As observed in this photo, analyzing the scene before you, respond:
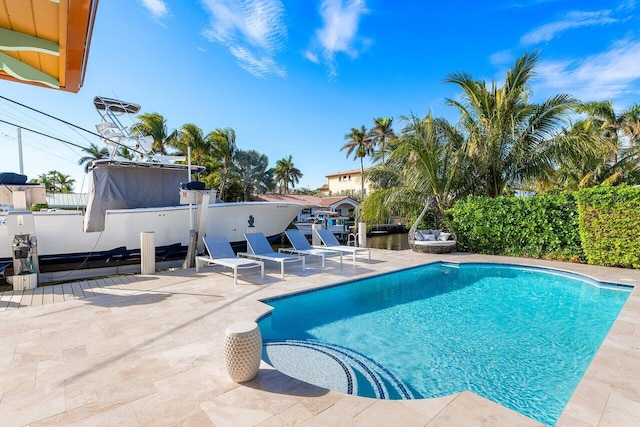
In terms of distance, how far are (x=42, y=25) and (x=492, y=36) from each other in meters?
16.6

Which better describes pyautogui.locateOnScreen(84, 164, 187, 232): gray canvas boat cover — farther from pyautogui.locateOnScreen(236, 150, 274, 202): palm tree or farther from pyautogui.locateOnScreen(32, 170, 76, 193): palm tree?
pyautogui.locateOnScreen(32, 170, 76, 193): palm tree

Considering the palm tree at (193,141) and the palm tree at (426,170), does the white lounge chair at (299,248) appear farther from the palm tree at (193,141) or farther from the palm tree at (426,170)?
the palm tree at (193,141)


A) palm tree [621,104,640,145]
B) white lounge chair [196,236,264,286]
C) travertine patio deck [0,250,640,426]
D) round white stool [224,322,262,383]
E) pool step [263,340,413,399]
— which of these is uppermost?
palm tree [621,104,640,145]

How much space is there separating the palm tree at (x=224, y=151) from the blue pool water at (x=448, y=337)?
2386 cm

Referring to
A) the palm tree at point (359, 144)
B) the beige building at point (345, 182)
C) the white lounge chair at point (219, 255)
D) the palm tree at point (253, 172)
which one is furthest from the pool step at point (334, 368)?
→ the beige building at point (345, 182)

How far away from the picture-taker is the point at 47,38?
8.71 ft

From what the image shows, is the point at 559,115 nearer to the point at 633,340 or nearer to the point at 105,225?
the point at 633,340

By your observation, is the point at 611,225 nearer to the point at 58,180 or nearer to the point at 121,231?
the point at 121,231

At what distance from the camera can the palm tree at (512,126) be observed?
Answer: 40.1 ft

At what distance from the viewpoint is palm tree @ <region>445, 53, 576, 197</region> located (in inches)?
481

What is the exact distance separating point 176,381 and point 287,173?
1773 inches

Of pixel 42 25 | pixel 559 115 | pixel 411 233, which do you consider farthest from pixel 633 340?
pixel 559 115

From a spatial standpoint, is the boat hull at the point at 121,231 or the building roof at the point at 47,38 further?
the boat hull at the point at 121,231

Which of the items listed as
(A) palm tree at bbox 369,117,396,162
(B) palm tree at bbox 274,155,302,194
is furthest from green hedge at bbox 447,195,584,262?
(B) palm tree at bbox 274,155,302,194
